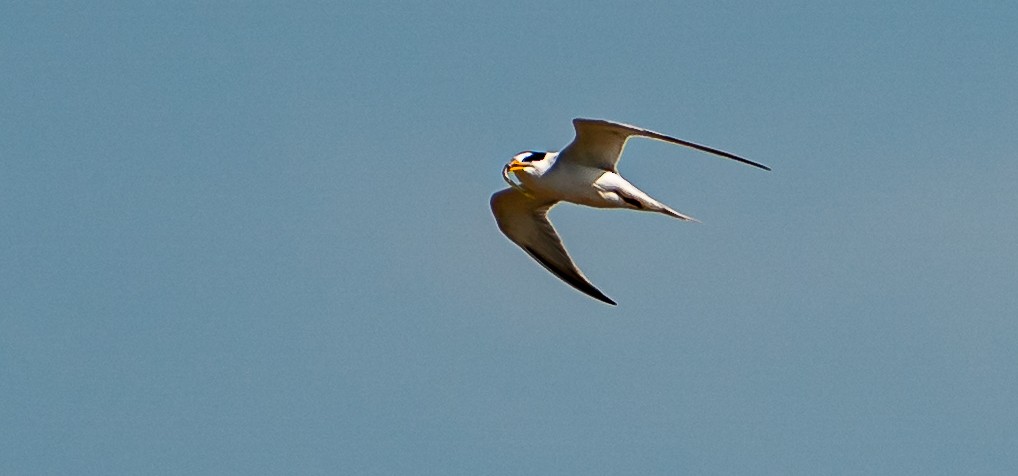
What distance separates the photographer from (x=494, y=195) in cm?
2219

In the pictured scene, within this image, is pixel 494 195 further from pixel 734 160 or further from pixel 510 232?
pixel 734 160

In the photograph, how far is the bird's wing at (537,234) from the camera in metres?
22.2

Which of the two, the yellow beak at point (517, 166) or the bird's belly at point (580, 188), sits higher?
the yellow beak at point (517, 166)

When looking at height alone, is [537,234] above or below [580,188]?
below

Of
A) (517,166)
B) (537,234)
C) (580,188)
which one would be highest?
(517,166)

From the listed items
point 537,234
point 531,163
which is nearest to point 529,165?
point 531,163

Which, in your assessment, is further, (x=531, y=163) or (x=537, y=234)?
(x=537, y=234)

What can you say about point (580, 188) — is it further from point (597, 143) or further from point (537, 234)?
point (537, 234)

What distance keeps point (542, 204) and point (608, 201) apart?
8.83ft

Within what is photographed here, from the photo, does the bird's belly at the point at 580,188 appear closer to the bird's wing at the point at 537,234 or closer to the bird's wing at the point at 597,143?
the bird's wing at the point at 597,143

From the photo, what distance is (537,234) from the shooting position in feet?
73.8

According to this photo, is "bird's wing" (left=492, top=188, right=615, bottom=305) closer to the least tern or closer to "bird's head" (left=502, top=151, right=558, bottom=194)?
the least tern

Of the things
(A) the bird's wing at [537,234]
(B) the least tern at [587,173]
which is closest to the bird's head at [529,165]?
(B) the least tern at [587,173]

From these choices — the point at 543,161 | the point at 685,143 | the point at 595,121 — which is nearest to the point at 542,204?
the point at 543,161
